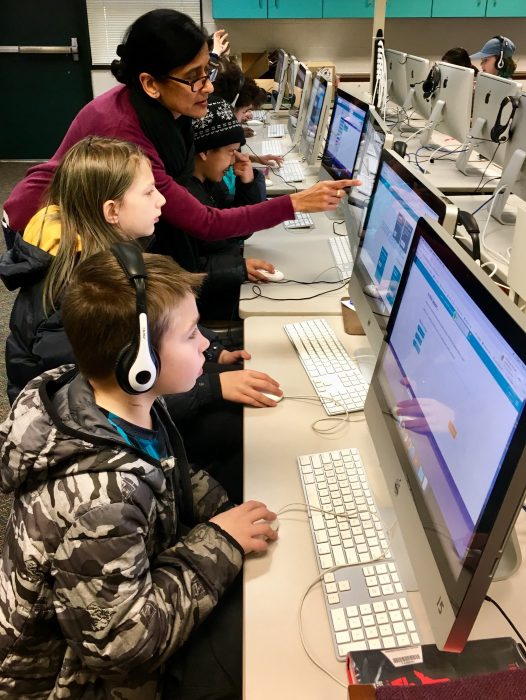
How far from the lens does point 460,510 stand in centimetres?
72

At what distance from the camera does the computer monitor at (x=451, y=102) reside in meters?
3.00

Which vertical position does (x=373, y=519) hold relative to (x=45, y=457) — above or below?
below

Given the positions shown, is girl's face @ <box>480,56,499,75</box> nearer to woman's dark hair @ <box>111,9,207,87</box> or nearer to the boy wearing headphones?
woman's dark hair @ <box>111,9,207,87</box>

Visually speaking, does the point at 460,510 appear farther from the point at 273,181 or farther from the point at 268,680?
the point at 273,181

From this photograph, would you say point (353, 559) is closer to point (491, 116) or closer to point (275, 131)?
point (491, 116)

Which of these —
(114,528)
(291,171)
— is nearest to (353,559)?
(114,528)

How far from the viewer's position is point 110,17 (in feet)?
19.2

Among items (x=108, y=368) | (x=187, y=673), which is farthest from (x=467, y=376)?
(x=187, y=673)

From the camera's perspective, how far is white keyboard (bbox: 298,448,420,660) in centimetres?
81

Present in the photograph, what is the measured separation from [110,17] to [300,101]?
3148 millimetres

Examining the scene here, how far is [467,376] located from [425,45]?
6.54m

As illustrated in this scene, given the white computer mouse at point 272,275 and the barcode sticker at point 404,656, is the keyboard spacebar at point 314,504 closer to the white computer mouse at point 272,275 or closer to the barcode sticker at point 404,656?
the barcode sticker at point 404,656

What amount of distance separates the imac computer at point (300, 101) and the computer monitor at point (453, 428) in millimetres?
2756

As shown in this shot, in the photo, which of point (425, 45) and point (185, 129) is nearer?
point (185, 129)
